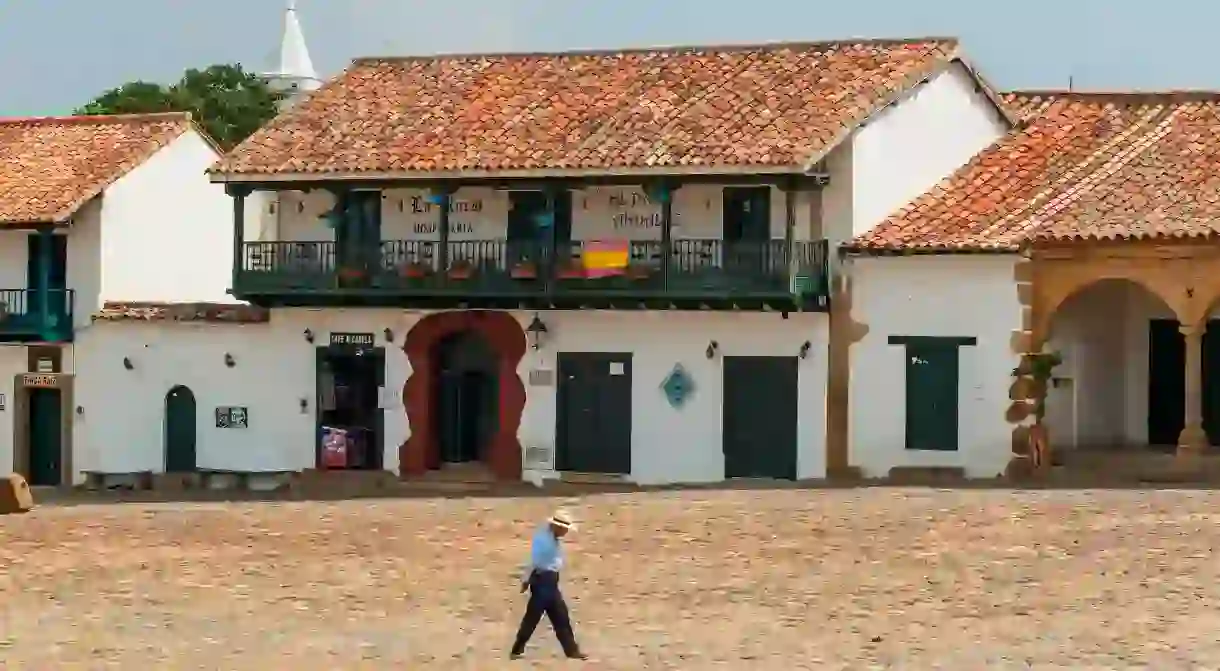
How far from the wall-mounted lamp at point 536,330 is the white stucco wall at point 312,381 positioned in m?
0.12

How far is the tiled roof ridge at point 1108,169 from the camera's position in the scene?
1276 inches

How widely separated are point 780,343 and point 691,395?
1402 mm

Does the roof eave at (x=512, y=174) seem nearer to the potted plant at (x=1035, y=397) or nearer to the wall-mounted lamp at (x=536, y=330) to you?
the wall-mounted lamp at (x=536, y=330)

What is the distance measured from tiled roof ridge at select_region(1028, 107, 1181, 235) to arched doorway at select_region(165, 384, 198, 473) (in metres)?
12.9

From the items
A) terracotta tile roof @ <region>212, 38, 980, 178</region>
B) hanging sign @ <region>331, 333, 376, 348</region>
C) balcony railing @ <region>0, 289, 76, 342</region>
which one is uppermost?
terracotta tile roof @ <region>212, 38, 980, 178</region>

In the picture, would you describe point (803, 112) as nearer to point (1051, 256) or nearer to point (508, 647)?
point (1051, 256)

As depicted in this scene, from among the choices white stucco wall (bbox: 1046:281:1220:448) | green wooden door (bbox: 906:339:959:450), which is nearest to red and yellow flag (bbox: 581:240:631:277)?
green wooden door (bbox: 906:339:959:450)

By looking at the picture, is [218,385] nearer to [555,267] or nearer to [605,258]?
[555,267]

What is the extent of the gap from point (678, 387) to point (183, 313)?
323 inches

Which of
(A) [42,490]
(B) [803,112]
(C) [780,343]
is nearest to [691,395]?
(C) [780,343]

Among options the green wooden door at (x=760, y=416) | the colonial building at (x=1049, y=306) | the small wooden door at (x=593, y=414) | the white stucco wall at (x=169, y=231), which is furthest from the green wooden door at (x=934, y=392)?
the white stucco wall at (x=169, y=231)

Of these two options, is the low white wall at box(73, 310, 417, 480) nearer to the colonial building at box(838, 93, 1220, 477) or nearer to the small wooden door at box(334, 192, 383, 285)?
the small wooden door at box(334, 192, 383, 285)

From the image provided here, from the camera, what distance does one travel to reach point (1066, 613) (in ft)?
70.6

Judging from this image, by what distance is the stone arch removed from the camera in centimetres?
3491
